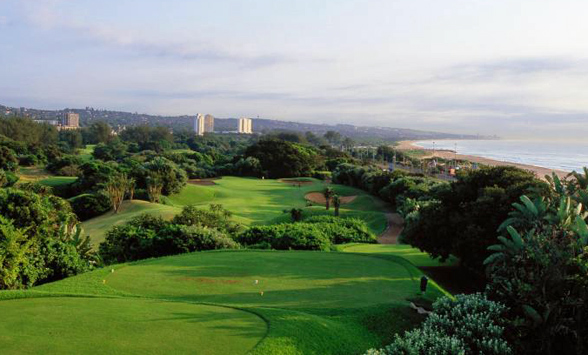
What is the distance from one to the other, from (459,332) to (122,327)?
→ 666 centimetres

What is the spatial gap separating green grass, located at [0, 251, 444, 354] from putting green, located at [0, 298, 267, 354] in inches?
0.7

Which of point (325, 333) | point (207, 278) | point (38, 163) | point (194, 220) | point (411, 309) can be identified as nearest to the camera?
point (325, 333)

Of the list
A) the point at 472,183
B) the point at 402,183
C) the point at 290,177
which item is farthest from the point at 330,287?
the point at 290,177

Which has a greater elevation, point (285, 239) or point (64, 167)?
point (285, 239)

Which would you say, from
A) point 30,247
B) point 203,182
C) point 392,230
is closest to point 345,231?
point 392,230

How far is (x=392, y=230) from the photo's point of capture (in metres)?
37.1

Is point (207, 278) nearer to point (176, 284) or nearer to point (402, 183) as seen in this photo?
point (176, 284)

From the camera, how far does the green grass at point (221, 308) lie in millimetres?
8398

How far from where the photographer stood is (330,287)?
1376cm

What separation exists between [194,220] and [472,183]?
1538cm

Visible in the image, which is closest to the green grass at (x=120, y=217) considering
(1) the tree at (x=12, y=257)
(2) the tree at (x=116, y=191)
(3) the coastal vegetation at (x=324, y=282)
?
(2) the tree at (x=116, y=191)

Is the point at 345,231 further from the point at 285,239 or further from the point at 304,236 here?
the point at 285,239

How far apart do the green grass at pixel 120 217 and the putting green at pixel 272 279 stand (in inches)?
647

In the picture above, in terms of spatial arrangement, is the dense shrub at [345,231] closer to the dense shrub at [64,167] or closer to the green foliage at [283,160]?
the dense shrub at [64,167]
